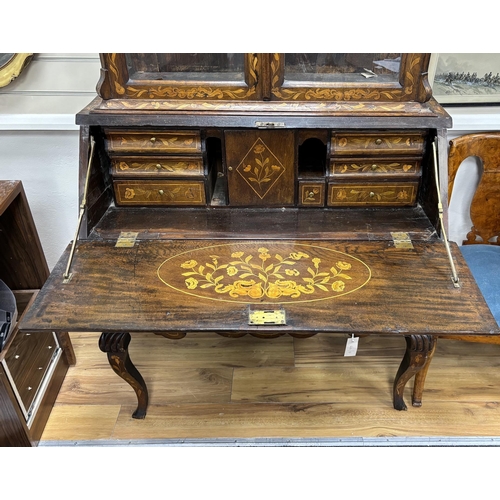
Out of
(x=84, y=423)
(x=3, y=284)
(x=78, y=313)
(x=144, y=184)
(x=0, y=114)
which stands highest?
(x=0, y=114)

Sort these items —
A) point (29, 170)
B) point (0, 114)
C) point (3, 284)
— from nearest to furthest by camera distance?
point (3, 284) < point (0, 114) < point (29, 170)

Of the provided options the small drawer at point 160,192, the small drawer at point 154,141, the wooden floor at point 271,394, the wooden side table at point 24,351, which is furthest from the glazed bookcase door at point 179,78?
the wooden floor at point 271,394

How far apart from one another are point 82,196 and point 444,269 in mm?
1183

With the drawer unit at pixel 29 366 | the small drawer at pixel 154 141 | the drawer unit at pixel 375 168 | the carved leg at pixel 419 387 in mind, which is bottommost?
the carved leg at pixel 419 387

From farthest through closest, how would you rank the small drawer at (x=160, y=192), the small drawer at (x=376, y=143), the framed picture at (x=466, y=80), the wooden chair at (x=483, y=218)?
the framed picture at (x=466, y=80)
the wooden chair at (x=483, y=218)
the small drawer at (x=160, y=192)
the small drawer at (x=376, y=143)

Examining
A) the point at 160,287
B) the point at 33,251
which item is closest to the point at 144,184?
the point at 160,287

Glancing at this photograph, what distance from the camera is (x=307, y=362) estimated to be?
84.6 inches

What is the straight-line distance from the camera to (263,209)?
1.69m

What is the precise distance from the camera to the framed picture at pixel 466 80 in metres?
1.93

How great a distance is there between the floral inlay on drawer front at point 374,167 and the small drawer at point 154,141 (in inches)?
19.2

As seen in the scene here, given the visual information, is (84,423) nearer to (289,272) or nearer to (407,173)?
(289,272)

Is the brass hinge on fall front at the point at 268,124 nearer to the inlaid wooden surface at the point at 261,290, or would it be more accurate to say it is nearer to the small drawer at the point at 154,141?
the small drawer at the point at 154,141

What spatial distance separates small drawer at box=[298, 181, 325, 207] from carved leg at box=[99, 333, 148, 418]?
30.9 inches

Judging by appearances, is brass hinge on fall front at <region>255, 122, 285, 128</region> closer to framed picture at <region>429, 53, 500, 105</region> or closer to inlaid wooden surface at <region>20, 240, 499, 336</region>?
inlaid wooden surface at <region>20, 240, 499, 336</region>
